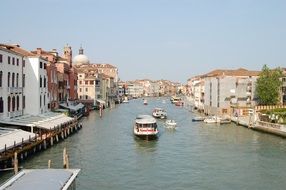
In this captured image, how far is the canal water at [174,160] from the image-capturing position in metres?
21.1

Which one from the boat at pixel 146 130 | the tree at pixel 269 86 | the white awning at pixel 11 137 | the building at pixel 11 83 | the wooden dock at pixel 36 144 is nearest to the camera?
the wooden dock at pixel 36 144

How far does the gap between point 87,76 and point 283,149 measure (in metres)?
64.3

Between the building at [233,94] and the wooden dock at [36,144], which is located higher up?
the building at [233,94]

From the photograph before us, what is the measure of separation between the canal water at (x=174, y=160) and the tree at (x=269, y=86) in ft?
57.4

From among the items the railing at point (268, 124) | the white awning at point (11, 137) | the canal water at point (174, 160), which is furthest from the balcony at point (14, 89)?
the railing at point (268, 124)

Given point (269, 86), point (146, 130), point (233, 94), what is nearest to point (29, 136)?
point (146, 130)

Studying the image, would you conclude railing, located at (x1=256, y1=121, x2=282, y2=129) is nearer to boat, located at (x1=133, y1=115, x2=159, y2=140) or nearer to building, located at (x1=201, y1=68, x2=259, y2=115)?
boat, located at (x1=133, y1=115, x2=159, y2=140)

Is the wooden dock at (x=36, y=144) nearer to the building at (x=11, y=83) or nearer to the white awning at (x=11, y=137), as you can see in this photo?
the white awning at (x=11, y=137)

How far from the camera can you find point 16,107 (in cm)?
3378

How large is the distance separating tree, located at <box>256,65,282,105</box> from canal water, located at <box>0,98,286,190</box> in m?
17.5

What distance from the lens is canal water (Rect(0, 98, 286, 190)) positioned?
21078mm

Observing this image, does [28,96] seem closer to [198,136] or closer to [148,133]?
[148,133]

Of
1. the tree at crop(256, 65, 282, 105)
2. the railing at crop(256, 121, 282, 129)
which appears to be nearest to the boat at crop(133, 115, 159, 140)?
the railing at crop(256, 121, 282, 129)

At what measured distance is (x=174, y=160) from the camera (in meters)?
27.0
